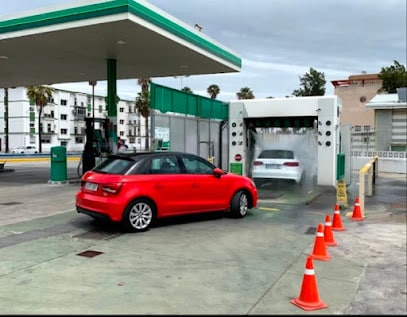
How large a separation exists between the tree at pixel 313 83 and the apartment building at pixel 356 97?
2.49 m

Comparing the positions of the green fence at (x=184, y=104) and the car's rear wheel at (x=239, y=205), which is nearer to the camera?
the car's rear wheel at (x=239, y=205)

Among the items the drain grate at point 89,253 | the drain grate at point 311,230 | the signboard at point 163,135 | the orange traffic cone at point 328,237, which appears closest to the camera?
the drain grate at point 89,253

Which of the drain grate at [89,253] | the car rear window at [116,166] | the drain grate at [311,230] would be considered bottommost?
the drain grate at [89,253]

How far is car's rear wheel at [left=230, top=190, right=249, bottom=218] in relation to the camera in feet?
32.9

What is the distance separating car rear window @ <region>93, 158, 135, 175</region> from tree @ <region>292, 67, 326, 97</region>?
55.2 m

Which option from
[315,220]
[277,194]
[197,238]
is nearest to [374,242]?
[315,220]

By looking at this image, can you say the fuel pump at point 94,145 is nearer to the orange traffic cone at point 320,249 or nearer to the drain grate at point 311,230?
the drain grate at point 311,230

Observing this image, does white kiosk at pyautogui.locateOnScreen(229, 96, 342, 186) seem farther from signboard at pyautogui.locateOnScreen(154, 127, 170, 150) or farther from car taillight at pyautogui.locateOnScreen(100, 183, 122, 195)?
car taillight at pyautogui.locateOnScreen(100, 183, 122, 195)

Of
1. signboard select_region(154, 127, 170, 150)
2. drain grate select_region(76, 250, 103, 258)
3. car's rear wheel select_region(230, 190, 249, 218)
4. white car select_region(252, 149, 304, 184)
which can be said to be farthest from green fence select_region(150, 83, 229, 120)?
drain grate select_region(76, 250, 103, 258)

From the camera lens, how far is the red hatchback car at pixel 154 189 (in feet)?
27.5

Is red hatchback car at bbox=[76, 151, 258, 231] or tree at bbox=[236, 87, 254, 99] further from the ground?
tree at bbox=[236, 87, 254, 99]

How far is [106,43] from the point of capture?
587 inches

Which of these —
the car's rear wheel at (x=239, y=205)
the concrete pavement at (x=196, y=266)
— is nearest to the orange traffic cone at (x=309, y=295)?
the concrete pavement at (x=196, y=266)

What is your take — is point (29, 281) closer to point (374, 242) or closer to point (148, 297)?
point (148, 297)
